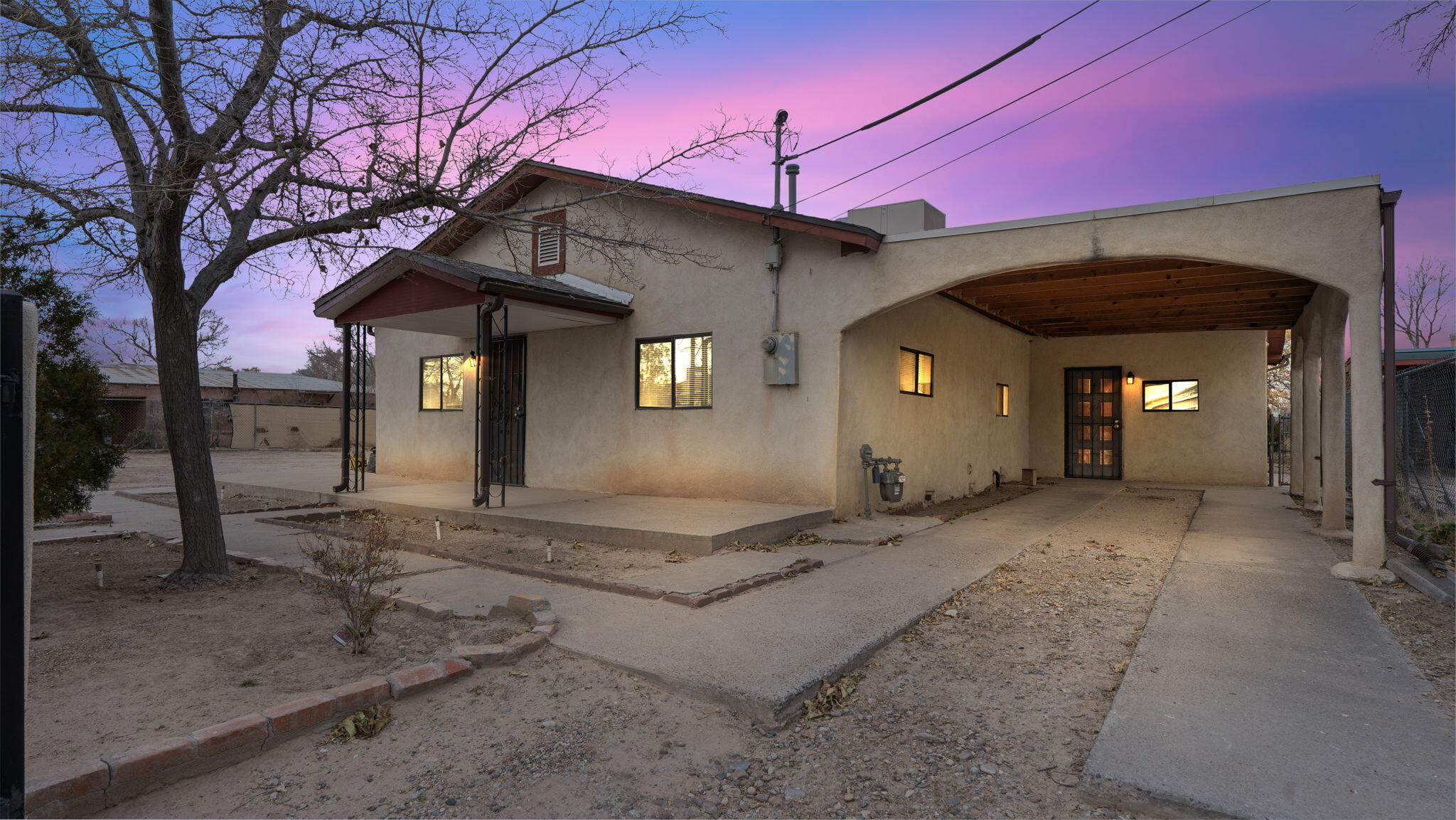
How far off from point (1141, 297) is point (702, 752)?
1042cm

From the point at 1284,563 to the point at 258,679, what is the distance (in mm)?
7993

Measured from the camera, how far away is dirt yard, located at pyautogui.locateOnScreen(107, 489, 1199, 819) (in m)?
2.63

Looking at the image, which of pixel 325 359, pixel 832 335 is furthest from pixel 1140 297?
pixel 325 359

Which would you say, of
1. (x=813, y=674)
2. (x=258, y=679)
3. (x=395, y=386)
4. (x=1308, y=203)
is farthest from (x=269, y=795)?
(x=395, y=386)

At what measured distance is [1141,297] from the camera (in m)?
10.8

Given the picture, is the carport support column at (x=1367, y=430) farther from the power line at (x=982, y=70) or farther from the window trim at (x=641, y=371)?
the window trim at (x=641, y=371)

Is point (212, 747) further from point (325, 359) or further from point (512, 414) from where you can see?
point (325, 359)

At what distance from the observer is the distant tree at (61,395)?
487 cm

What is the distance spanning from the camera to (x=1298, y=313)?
11.7 meters

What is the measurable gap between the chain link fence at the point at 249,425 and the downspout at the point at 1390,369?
30244 mm

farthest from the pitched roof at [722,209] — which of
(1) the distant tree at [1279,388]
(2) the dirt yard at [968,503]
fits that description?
(1) the distant tree at [1279,388]

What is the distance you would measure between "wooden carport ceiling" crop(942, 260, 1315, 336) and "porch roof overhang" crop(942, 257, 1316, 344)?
1 cm

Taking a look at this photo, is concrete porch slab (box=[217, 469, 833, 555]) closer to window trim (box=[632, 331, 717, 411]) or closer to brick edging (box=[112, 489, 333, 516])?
brick edging (box=[112, 489, 333, 516])

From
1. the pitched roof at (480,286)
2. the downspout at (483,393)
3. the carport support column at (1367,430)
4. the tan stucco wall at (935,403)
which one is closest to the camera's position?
the carport support column at (1367,430)
